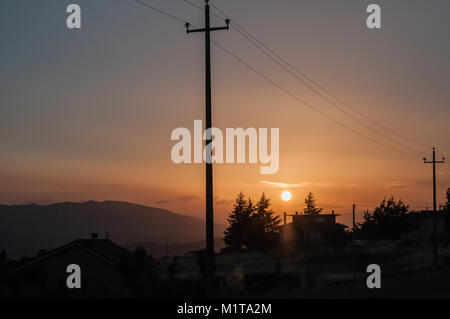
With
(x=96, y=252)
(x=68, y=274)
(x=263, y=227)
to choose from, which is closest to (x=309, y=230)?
(x=263, y=227)

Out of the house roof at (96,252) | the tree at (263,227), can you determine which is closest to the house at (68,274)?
the house roof at (96,252)

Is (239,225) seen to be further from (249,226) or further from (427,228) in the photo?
(427,228)

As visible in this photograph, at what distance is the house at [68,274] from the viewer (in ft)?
173

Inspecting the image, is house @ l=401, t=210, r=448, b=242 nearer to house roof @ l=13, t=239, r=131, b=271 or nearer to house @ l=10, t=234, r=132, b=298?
house roof @ l=13, t=239, r=131, b=271

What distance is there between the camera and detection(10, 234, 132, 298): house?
52.7m

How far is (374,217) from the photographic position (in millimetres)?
143250

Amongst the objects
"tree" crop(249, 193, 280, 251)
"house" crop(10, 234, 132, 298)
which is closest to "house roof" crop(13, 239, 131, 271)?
"house" crop(10, 234, 132, 298)

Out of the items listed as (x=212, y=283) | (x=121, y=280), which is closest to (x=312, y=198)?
(x=121, y=280)

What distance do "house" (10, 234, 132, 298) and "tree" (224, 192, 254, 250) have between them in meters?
69.6

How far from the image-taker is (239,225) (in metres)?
126

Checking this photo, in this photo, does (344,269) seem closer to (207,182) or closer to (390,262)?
(390,262)

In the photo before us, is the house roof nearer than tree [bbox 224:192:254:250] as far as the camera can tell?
Yes

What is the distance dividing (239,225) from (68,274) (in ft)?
247
